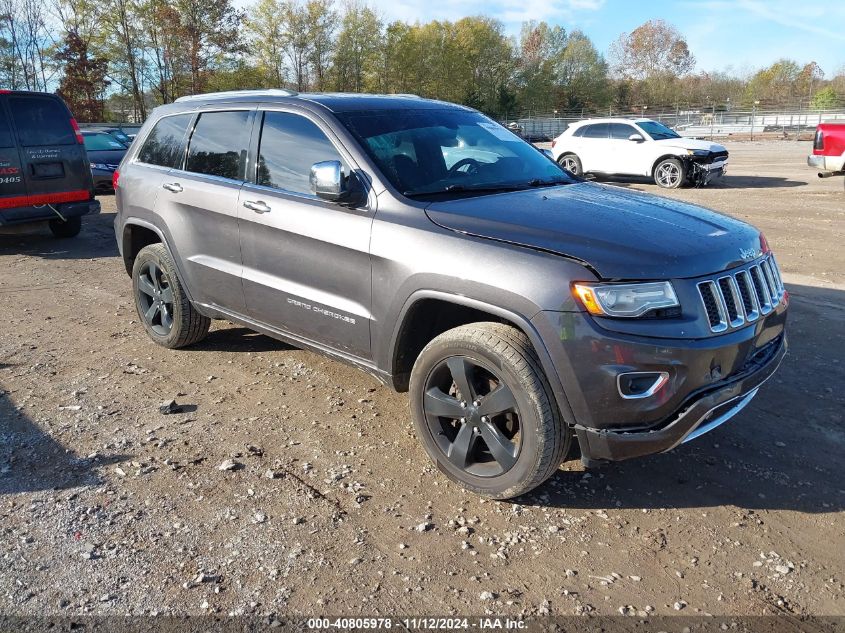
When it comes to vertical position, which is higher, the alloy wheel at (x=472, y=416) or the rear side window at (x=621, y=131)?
the rear side window at (x=621, y=131)

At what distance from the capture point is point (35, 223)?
30.5 ft

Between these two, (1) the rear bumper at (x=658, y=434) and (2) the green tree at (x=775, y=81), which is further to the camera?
(2) the green tree at (x=775, y=81)

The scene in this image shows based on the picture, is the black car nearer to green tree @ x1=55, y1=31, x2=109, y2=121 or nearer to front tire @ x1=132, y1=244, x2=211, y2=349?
front tire @ x1=132, y1=244, x2=211, y2=349

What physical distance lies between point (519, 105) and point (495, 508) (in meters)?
77.3

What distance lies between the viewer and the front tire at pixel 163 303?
505cm

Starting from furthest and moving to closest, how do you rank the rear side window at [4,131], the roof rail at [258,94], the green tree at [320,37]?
the green tree at [320,37]
the rear side window at [4,131]
the roof rail at [258,94]

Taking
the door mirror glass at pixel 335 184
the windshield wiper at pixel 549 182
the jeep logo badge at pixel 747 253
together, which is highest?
the door mirror glass at pixel 335 184

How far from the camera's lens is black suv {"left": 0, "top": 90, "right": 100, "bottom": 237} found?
880cm

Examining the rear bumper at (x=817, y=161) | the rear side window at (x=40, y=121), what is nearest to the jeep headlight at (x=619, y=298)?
the rear side window at (x=40, y=121)

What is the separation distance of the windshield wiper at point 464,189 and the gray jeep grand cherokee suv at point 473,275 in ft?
0.05

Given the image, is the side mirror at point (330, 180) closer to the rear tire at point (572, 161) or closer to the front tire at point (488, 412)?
the front tire at point (488, 412)

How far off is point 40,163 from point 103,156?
21.2 ft

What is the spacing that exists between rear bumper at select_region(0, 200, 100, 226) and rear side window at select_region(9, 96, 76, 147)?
82 cm

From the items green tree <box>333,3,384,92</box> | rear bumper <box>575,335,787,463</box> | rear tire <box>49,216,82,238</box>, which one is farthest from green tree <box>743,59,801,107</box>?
rear bumper <box>575,335,787,463</box>
